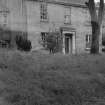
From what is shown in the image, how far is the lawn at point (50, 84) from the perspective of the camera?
9023mm

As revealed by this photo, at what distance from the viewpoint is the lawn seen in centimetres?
902

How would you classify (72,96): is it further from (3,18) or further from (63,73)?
(3,18)

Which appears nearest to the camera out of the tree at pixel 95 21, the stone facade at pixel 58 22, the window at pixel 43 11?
the tree at pixel 95 21

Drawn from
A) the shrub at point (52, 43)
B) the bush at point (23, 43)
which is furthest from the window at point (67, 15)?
the bush at point (23, 43)

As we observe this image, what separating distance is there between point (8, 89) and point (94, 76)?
405cm

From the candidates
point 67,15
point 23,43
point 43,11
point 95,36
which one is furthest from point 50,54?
point 67,15

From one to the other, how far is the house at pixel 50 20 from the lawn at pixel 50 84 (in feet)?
48.8

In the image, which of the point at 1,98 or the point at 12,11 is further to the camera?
the point at 12,11

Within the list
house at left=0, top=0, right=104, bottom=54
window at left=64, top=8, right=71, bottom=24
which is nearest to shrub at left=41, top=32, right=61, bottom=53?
house at left=0, top=0, right=104, bottom=54

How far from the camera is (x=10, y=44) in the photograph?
27.2 metres

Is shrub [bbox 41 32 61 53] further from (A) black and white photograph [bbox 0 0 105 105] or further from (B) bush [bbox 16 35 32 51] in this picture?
(B) bush [bbox 16 35 32 51]

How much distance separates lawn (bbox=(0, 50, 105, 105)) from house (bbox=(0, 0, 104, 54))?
586 inches

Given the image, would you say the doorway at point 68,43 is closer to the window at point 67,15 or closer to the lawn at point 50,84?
the window at point 67,15

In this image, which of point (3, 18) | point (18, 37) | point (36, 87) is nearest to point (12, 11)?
point (3, 18)
